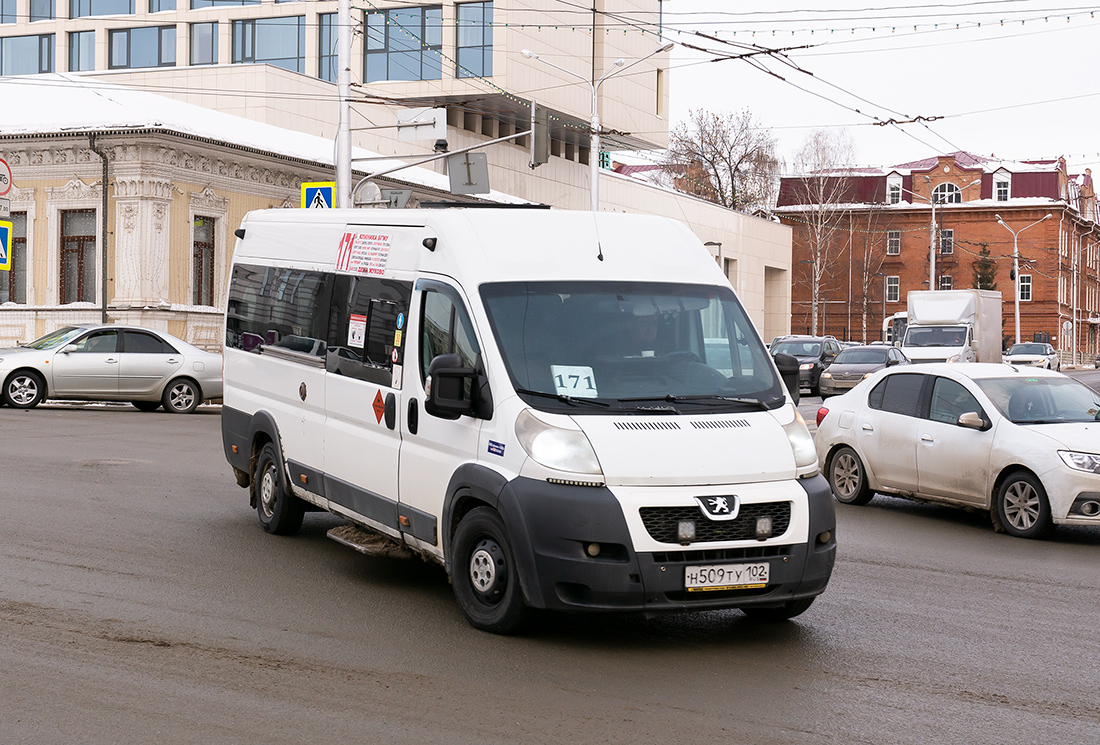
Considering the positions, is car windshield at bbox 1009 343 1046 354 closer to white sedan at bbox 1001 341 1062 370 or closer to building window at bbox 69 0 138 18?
white sedan at bbox 1001 341 1062 370

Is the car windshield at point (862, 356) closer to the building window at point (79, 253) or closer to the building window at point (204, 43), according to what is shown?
the building window at point (79, 253)

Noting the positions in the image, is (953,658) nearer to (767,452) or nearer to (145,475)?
(767,452)

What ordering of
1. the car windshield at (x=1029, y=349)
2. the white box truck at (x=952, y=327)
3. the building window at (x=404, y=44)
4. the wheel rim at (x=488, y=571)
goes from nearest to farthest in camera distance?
the wheel rim at (x=488, y=571)
the white box truck at (x=952, y=327)
the building window at (x=404, y=44)
the car windshield at (x=1029, y=349)

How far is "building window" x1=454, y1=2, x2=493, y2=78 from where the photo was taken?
50562mm

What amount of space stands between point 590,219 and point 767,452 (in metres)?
1.90

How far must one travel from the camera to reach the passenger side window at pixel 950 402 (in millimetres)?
11852

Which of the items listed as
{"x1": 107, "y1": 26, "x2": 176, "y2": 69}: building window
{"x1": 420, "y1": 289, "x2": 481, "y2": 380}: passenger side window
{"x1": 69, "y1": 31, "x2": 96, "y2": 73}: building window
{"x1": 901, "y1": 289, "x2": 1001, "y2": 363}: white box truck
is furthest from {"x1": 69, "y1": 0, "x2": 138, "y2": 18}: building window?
{"x1": 420, "y1": 289, "x2": 481, "y2": 380}: passenger side window

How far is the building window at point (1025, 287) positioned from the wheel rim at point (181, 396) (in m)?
80.1

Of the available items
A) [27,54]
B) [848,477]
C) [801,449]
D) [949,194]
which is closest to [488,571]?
[801,449]

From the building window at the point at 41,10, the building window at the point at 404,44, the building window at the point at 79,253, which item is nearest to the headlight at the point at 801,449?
the building window at the point at 79,253

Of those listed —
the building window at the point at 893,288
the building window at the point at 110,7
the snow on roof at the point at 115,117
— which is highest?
the building window at the point at 110,7

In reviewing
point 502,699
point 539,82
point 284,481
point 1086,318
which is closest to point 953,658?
point 502,699

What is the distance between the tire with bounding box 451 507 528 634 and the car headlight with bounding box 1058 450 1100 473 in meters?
5.98

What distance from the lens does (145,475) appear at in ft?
43.7
